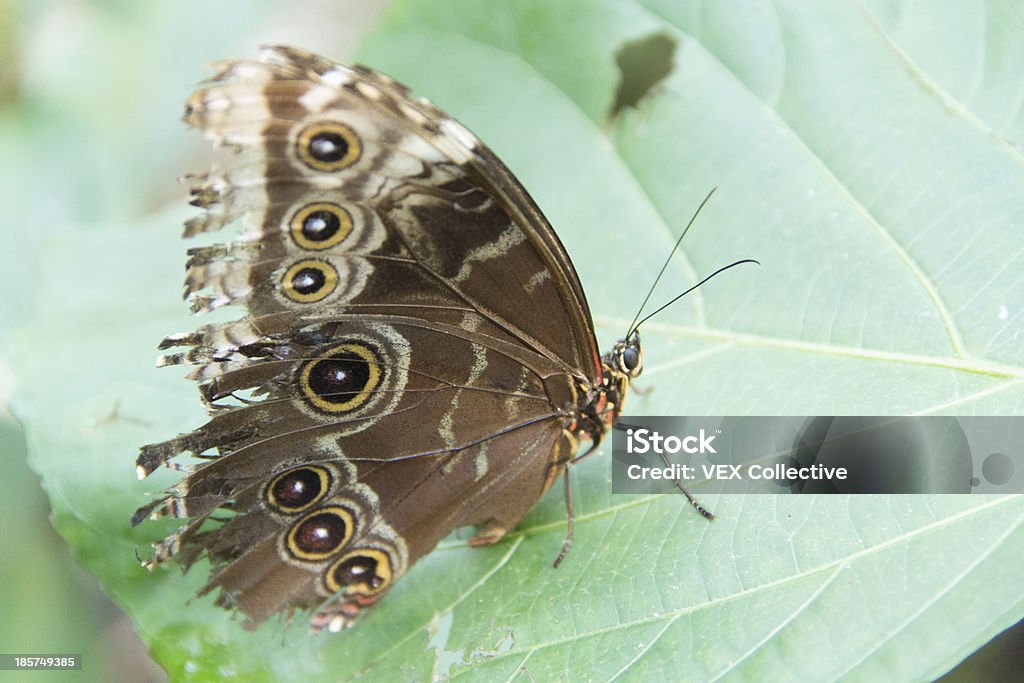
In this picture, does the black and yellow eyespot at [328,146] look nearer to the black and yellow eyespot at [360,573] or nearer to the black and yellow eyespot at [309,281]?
the black and yellow eyespot at [309,281]

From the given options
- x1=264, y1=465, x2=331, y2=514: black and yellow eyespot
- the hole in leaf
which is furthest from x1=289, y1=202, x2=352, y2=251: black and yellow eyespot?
the hole in leaf

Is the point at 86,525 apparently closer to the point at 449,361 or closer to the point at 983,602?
the point at 449,361

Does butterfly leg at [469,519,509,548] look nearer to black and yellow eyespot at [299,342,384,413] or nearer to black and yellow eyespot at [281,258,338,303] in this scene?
black and yellow eyespot at [299,342,384,413]

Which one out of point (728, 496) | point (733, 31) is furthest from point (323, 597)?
point (733, 31)

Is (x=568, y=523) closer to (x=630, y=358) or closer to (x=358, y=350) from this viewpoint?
(x=630, y=358)

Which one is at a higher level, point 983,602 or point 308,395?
point 308,395

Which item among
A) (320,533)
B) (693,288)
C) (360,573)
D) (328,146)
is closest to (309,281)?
(328,146)
